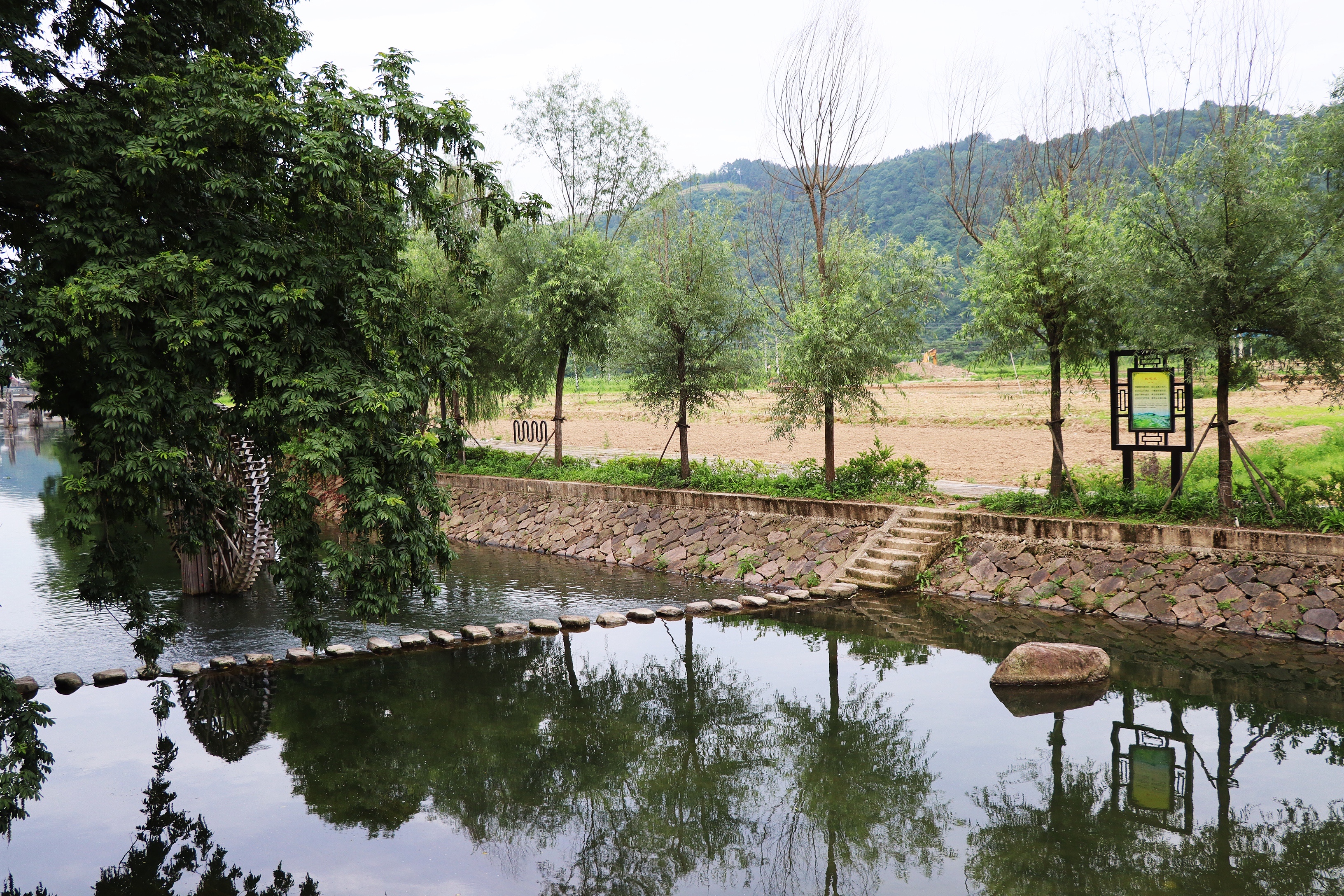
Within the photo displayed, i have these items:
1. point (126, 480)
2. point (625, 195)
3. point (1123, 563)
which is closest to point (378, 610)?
point (126, 480)

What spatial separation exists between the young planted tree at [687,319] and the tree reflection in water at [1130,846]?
12.1 m

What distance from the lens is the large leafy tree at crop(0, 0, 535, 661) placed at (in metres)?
8.45

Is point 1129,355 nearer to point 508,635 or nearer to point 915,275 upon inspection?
point 915,275

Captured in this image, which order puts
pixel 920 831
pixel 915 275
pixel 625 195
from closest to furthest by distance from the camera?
pixel 920 831, pixel 915 275, pixel 625 195

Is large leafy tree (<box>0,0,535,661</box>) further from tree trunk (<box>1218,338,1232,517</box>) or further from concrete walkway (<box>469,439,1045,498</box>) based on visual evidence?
concrete walkway (<box>469,439,1045,498</box>)

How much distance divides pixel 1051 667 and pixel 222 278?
401 inches

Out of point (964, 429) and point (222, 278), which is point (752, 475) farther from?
point (964, 429)

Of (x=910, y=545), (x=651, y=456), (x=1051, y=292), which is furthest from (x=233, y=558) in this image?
(x=1051, y=292)

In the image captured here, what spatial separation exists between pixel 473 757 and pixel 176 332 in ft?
16.7

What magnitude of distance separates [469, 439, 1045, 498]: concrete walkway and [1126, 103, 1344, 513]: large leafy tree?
5108 millimetres

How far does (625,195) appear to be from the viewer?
26.4 m

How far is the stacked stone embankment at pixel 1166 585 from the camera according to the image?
39.4ft

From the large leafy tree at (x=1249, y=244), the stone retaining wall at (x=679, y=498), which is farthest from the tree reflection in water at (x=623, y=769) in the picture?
the large leafy tree at (x=1249, y=244)

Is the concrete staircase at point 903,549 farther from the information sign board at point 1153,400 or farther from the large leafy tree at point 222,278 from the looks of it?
the large leafy tree at point 222,278
